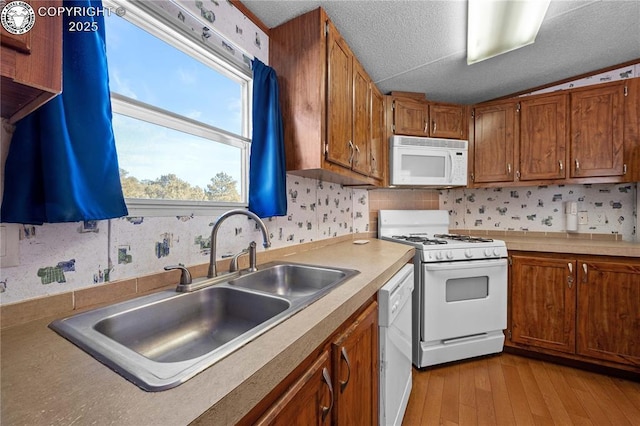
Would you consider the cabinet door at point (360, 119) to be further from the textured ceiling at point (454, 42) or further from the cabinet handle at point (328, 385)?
the cabinet handle at point (328, 385)

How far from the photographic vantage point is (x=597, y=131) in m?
2.15

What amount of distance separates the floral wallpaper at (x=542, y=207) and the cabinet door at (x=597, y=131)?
12.7 inches

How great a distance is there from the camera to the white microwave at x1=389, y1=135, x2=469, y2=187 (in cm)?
243

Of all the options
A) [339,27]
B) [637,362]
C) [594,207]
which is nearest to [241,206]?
[339,27]

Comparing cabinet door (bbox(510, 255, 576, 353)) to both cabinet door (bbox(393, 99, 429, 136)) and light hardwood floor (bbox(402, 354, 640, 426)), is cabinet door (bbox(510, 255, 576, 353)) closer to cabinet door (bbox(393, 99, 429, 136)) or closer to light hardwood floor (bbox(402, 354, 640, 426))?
light hardwood floor (bbox(402, 354, 640, 426))

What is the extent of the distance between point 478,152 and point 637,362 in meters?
1.92

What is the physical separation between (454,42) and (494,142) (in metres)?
1.16

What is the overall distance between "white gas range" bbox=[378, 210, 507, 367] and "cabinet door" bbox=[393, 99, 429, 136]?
3.51 feet

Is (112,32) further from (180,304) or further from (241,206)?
(180,304)

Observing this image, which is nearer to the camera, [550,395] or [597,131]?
[550,395]

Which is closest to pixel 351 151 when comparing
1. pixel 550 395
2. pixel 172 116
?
pixel 172 116

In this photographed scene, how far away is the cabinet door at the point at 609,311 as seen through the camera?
6.05 ft

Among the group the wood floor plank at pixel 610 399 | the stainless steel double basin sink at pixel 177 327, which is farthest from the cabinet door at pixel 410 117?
the wood floor plank at pixel 610 399

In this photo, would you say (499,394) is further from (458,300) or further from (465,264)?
(465,264)
